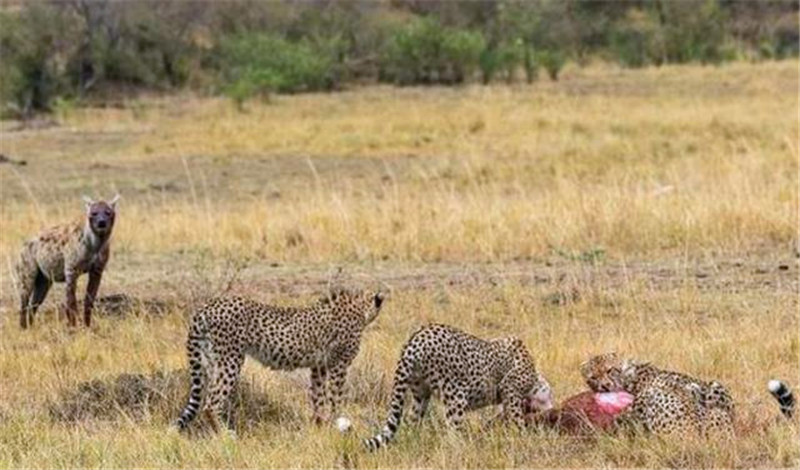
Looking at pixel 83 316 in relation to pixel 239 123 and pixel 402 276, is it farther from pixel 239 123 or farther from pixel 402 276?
pixel 239 123

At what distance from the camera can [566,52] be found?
4497 cm

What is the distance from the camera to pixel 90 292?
10.4m

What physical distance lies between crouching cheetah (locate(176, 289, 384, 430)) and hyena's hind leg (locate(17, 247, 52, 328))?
3550 millimetres

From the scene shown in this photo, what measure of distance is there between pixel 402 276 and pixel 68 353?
3.46m

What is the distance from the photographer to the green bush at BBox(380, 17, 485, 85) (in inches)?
1476

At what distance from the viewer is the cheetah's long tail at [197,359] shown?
731 centimetres

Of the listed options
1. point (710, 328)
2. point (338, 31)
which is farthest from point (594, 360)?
point (338, 31)

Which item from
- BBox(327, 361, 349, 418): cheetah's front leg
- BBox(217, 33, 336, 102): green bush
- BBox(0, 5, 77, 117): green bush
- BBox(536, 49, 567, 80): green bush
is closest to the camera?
BBox(327, 361, 349, 418): cheetah's front leg

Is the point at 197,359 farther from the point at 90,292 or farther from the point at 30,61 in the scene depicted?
the point at 30,61

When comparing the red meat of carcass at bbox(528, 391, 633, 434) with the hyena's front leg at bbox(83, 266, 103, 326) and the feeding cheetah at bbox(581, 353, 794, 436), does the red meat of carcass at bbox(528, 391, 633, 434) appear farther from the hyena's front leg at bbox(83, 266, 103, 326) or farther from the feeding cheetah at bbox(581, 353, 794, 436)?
the hyena's front leg at bbox(83, 266, 103, 326)

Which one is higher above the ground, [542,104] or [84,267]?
[84,267]

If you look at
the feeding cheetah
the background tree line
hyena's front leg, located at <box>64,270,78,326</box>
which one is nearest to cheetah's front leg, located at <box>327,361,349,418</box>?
the feeding cheetah

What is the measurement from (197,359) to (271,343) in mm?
351

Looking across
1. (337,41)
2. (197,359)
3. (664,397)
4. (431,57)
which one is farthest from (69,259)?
(337,41)
